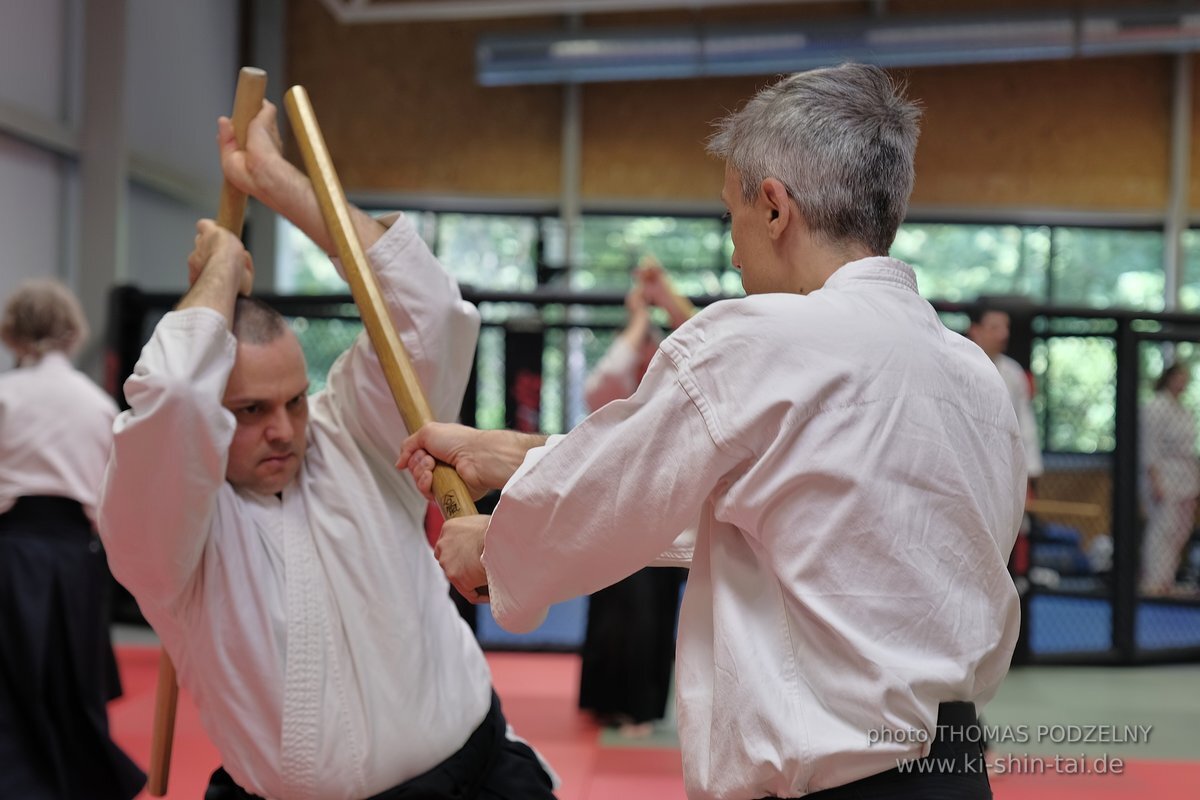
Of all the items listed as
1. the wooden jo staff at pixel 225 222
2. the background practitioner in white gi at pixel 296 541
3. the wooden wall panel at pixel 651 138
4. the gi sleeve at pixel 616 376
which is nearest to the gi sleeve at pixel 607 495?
the background practitioner in white gi at pixel 296 541

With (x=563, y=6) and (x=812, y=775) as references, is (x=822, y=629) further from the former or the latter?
(x=563, y=6)

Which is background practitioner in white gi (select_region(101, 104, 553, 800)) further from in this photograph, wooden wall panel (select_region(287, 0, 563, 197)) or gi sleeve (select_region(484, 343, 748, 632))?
wooden wall panel (select_region(287, 0, 563, 197))

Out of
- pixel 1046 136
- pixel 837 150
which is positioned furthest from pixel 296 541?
pixel 1046 136

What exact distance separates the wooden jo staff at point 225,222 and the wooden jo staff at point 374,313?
10 centimetres

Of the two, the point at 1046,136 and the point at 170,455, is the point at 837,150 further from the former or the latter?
the point at 1046,136

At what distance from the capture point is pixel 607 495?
3.74 feet

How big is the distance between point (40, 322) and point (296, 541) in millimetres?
2436

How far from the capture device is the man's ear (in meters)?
1.16

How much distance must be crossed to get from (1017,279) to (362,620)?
28.9 feet

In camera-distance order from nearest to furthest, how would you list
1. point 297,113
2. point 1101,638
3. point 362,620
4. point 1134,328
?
point 362,620 < point 297,113 < point 1134,328 < point 1101,638

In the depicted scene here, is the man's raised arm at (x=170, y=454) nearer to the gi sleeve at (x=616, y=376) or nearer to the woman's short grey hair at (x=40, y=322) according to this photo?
the woman's short grey hair at (x=40, y=322)

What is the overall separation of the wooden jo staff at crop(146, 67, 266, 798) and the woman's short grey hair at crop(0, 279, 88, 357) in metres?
2.13

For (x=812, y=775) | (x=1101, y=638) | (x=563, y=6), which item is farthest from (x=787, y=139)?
(x=563, y=6)

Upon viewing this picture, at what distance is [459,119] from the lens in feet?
30.9
